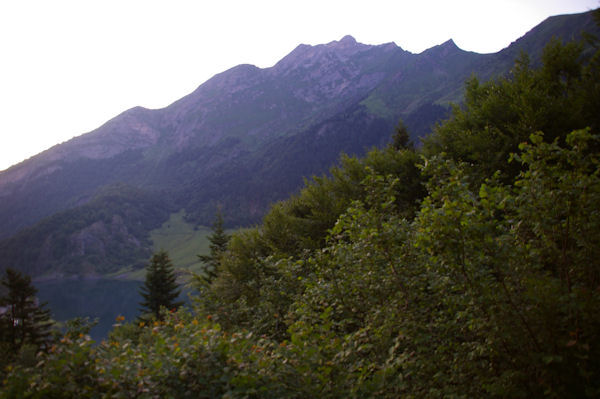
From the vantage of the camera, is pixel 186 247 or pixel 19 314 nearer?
pixel 19 314

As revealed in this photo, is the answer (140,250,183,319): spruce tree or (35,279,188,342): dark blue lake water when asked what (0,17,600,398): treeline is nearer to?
(140,250,183,319): spruce tree

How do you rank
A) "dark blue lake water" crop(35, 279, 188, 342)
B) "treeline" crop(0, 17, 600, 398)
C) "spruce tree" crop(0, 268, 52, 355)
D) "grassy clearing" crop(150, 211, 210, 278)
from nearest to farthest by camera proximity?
"treeline" crop(0, 17, 600, 398)
"spruce tree" crop(0, 268, 52, 355)
"dark blue lake water" crop(35, 279, 188, 342)
"grassy clearing" crop(150, 211, 210, 278)

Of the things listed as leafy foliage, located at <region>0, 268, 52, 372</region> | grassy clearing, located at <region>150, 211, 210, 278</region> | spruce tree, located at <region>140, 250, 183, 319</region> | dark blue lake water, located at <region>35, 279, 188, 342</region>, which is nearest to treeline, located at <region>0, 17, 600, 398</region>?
leafy foliage, located at <region>0, 268, 52, 372</region>

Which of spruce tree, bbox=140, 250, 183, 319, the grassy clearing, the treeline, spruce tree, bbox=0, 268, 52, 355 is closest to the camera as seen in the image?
the treeline

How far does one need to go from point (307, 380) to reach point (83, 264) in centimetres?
20144

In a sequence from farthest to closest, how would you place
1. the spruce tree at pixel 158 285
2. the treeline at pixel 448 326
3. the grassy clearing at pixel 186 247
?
the grassy clearing at pixel 186 247 → the spruce tree at pixel 158 285 → the treeline at pixel 448 326

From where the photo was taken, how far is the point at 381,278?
20.0ft

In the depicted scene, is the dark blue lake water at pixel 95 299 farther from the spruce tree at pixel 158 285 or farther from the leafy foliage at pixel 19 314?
the leafy foliage at pixel 19 314

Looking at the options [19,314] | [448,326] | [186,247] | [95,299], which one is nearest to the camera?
[448,326]

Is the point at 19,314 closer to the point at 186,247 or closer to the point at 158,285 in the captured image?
the point at 158,285

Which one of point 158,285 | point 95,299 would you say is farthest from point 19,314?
point 95,299

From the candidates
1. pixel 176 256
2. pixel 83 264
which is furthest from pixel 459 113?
pixel 83 264

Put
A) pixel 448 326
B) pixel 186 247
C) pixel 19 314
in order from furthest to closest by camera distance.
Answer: pixel 186 247 → pixel 19 314 → pixel 448 326

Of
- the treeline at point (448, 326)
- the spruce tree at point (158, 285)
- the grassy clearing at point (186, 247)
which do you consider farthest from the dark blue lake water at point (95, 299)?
the treeline at point (448, 326)
